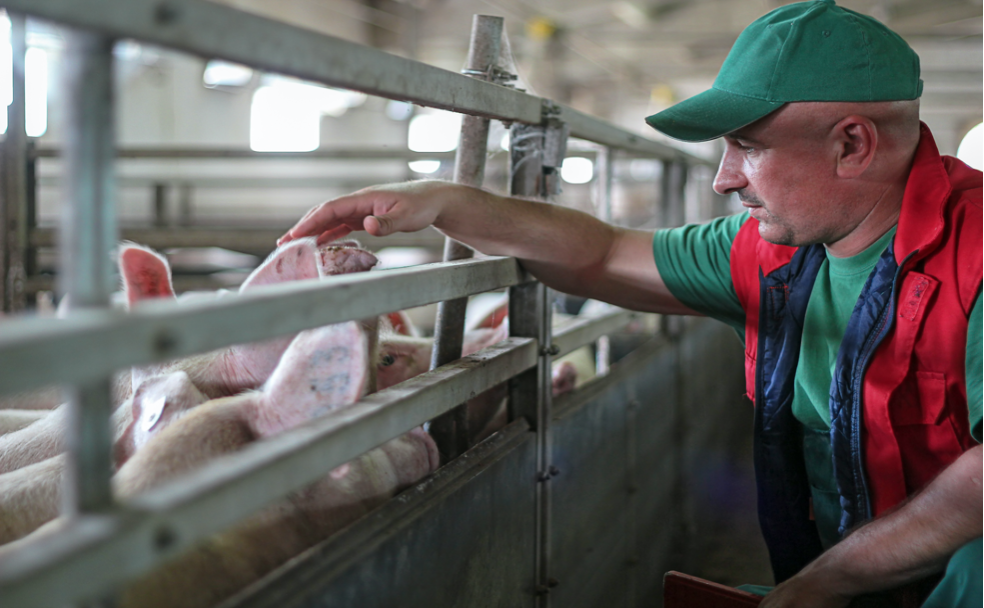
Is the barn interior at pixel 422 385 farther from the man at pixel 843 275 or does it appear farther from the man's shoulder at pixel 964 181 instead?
the man's shoulder at pixel 964 181

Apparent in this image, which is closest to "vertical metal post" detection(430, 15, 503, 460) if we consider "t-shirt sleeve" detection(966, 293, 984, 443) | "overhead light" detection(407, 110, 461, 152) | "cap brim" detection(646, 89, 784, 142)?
"cap brim" detection(646, 89, 784, 142)

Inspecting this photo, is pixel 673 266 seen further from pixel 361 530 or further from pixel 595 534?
pixel 361 530

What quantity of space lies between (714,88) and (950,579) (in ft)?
2.94

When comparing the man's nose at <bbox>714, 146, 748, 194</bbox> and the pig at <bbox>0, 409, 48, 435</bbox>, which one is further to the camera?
the pig at <bbox>0, 409, 48, 435</bbox>

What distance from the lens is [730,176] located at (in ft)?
4.96

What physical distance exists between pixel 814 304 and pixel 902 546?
1.58ft

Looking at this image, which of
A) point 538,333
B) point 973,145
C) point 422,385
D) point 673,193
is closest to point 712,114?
point 538,333

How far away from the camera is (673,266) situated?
1.83 m

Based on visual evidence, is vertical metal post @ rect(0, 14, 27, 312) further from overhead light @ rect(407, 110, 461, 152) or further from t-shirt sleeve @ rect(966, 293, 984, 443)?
overhead light @ rect(407, 110, 461, 152)

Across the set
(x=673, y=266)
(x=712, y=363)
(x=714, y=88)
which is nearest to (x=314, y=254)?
(x=714, y=88)

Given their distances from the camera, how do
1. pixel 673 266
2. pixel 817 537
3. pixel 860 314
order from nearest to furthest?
pixel 860 314
pixel 817 537
pixel 673 266

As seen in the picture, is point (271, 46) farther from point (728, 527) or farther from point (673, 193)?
point (728, 527)

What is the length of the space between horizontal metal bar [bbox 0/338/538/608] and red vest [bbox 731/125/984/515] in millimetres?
856

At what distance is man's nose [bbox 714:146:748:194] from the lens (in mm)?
1503
